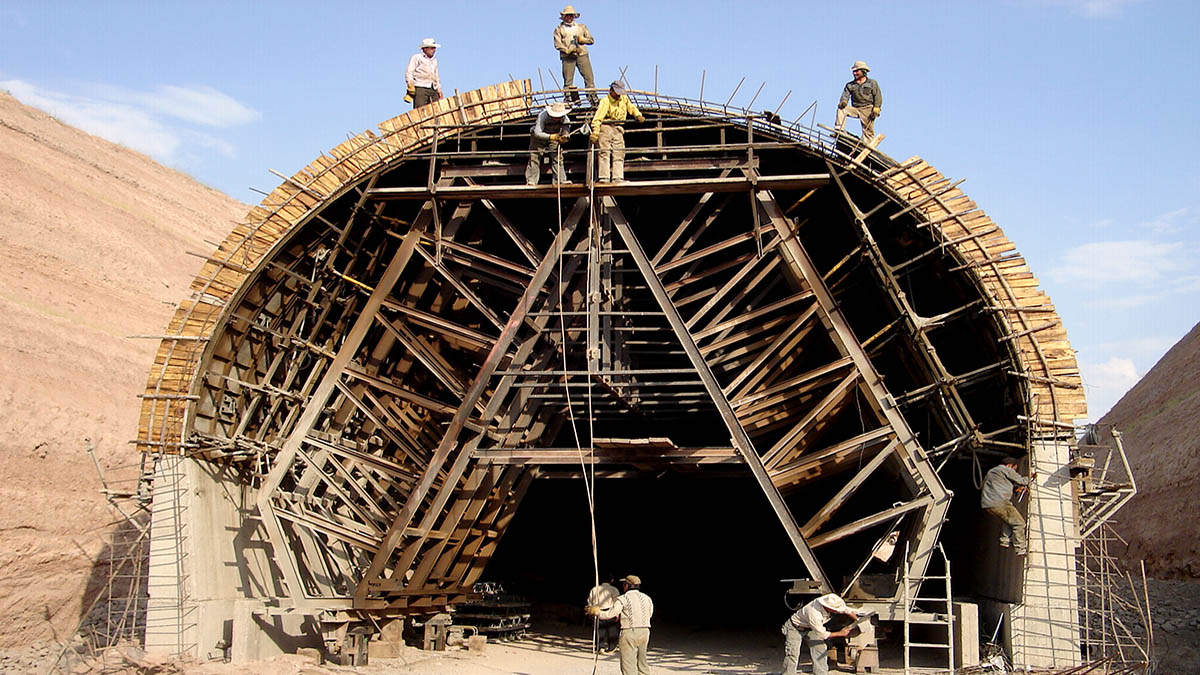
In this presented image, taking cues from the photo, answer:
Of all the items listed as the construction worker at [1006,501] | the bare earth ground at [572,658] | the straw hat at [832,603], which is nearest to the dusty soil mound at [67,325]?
the bare earth ground at [572,658]

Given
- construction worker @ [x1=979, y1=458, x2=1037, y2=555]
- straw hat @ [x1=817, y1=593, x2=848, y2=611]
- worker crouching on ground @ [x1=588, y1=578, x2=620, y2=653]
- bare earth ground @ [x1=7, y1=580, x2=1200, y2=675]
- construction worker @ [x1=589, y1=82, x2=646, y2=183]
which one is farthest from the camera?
construction worker @ [x1=589, y1=82, x2=646, y2=183]

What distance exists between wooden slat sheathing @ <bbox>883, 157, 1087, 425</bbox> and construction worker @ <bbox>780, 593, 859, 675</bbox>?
4.34 meters

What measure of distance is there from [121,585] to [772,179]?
16065 millimetres

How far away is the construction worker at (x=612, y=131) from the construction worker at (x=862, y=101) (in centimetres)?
335

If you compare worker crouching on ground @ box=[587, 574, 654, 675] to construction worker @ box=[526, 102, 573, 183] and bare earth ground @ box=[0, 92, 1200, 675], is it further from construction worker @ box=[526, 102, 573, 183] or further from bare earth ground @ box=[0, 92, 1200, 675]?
construction worker @ box=[526, 102, 573, 183]

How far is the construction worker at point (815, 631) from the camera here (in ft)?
48.7

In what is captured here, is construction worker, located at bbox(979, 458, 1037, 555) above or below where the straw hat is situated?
above

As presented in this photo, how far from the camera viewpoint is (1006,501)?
16.9 meters

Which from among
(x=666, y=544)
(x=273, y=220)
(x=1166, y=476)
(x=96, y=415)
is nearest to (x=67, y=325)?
(x=96, y=415)

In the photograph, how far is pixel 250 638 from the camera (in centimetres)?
1703

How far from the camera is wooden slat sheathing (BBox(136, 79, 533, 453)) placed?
17.3 metres

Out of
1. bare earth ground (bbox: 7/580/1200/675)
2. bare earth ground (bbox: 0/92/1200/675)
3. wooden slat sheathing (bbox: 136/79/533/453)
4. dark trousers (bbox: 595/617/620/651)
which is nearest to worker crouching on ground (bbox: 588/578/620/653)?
dark trousers (bbox: 595/617/620/651)

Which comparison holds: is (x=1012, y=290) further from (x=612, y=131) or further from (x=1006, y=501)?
(x=612, y=131)

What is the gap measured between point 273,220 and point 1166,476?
23790 mm
